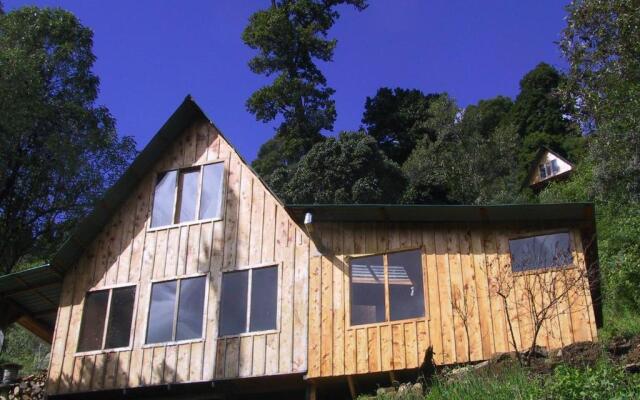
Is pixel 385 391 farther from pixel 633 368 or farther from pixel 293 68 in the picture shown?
pixel 293 68

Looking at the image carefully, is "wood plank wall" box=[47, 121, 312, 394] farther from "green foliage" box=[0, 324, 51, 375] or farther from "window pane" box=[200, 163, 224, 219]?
"green foliage" box=[0, 324, 51, 375]

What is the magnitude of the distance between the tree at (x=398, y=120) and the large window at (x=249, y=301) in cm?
3030

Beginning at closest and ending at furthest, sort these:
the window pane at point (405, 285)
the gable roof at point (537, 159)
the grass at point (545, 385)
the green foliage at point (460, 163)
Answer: the grass at point (545, 385), the window pane at point (405, 285), the green foliage at point (460, 163), the gable roof at point (537, 159)

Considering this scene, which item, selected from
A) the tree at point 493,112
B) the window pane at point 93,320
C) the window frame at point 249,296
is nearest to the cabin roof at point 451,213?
the window frame at point 249,296

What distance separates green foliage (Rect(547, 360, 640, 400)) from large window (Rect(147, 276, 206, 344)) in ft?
24.7

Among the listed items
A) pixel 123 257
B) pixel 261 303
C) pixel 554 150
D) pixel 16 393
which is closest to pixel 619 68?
pixel 261 303

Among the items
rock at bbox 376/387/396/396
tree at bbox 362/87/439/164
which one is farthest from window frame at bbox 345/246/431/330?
tree at bbox 362/87/439/164

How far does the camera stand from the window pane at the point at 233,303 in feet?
45.2

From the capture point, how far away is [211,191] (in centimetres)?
1552

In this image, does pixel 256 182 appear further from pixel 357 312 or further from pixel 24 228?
pixel 24 228

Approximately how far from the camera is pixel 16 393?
55.4 ft

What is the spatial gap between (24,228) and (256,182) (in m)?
13.5

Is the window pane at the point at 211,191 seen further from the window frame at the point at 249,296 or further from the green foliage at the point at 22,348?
the green foliage at the point at 22,348

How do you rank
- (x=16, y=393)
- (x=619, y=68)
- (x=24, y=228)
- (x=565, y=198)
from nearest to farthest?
(x=16, y=393), (x=619, y=68), (x=24, y=228), (x=565, y=198)
